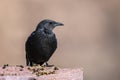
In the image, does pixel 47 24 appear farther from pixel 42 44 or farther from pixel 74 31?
pixel 74 31

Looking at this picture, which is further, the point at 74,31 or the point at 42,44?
the point at 74,31

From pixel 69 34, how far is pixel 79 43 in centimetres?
31

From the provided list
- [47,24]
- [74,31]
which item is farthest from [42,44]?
[74,31]

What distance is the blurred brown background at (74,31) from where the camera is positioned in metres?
15.6

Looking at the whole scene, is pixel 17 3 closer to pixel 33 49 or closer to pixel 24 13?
pixel 24 13

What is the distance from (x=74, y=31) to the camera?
16.8 metres

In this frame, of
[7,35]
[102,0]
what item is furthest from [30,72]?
[102,0]

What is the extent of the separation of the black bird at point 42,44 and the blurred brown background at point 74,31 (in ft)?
20.2

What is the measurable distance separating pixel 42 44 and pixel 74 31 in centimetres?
814

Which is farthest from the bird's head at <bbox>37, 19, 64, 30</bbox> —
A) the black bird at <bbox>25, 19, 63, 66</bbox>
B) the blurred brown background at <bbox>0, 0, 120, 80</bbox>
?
the blurred brown background at <bbox>0, 0, 120, 80</bbox>

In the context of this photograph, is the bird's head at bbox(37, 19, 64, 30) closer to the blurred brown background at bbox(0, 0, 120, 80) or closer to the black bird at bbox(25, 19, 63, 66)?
the black bird at bbox(25, 19, 63, 66)

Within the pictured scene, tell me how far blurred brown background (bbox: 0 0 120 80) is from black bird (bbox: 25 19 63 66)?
6.16m

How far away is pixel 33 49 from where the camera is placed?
8.68m

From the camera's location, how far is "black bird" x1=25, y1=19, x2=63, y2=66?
8.64 metres
